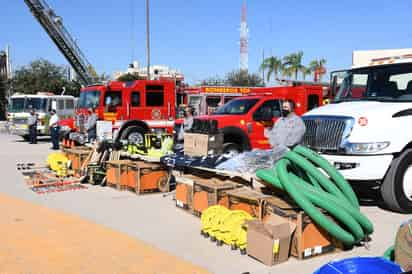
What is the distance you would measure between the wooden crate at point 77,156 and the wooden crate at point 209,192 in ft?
16.4

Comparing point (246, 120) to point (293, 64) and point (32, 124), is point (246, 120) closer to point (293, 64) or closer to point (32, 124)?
point (32, 124)

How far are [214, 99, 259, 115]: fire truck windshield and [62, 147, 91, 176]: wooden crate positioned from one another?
3.86 metres

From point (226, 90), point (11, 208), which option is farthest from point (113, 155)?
point (226, 90)

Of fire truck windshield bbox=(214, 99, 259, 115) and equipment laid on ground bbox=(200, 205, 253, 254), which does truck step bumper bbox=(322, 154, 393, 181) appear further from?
fire truck windshield bbox=(214, 99, 259, 115)

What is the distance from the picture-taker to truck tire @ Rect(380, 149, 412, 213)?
7.09m

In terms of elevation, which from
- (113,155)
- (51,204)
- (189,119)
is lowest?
(51,204)

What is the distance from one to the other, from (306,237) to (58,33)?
101 ft

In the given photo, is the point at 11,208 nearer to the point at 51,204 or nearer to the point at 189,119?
the point at 51,204

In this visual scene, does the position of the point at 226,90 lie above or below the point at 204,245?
above

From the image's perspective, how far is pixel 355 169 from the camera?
7.07 metres

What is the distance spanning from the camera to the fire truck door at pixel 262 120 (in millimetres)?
11555

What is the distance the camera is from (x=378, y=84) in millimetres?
8320

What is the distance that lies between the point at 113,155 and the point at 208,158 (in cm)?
324

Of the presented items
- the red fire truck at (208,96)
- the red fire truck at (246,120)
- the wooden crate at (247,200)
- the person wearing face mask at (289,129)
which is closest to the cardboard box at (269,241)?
the wooden crate at (247,200)
